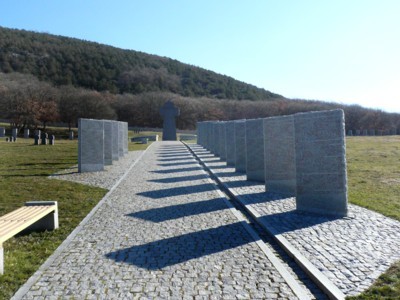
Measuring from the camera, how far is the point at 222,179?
12.4 meters

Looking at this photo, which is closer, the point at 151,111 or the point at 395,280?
the point at 395,280

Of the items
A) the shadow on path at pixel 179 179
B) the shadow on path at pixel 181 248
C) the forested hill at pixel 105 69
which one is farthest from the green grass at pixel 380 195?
the forested hill at pixel 105 69

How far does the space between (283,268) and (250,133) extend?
25.1 feet

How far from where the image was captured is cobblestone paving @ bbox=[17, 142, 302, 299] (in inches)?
159

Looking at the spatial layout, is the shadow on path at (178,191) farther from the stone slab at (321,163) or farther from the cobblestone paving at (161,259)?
the stone slab at (321,163)

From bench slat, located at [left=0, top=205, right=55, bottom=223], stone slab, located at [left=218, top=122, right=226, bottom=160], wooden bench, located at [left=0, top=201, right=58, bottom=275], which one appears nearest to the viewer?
wooden bench, located at [left=0, top=201, right=58, bottom=275]

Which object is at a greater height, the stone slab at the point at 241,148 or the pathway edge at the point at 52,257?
the stone slab at the point at 241,148

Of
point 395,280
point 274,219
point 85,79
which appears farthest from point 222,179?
point 85,79

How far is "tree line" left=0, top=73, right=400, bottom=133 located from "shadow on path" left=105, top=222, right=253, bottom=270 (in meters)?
49.7

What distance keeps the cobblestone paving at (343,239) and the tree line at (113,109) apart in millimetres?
49238

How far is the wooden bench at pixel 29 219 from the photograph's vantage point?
477 centimetres

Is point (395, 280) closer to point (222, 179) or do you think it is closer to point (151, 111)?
point (222, 179)

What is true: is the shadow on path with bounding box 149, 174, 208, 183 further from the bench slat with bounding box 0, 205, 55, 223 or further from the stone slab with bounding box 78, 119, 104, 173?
the bench slat with bounding box 0, 205, 55, 223

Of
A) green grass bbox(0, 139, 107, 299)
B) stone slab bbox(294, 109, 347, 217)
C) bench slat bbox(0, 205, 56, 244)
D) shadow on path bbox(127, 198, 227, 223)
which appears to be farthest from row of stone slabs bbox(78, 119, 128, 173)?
stone slab bbox(294, 109, 347, 217)
